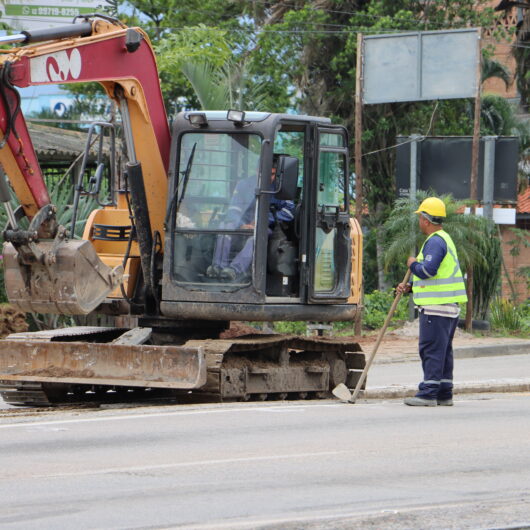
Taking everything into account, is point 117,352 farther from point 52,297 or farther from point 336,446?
point 336,446

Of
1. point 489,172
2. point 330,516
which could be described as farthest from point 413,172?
point 330,516

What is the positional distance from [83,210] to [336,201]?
24.9 ft

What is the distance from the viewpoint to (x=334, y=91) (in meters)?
36.1

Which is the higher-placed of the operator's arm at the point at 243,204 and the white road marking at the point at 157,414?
the operator's arm at the point at 243,204

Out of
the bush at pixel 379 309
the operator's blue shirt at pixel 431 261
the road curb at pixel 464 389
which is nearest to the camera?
the operator's blue shirt at pixel 431 261

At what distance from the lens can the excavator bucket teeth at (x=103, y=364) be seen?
38.5ft

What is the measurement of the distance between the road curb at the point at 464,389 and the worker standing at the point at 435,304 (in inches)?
48.6

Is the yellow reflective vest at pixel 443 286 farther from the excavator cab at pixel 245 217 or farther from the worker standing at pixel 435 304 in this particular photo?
the excavator cab at pixel 245 217

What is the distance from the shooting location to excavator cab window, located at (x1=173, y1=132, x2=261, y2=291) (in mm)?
12406

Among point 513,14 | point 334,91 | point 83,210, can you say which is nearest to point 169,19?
point 334,91

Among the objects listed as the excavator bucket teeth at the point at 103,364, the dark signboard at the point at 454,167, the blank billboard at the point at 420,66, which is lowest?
the excavator bucket teeth at the point at 103,364

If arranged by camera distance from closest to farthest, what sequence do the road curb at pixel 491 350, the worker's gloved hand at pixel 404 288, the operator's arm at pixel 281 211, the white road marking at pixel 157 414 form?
1. the white road marking at pixel 157 414
2. the worker's gloved hand at pixel 404 288
3. the operator's arm at pixel 281 211
4. the road curb at pixel 491 350

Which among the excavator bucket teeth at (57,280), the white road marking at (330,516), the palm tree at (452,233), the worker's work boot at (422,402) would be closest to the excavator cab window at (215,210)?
the excavator bucket teeth at (57,280)

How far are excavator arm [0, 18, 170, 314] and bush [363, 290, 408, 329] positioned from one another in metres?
14.2
